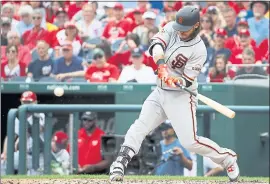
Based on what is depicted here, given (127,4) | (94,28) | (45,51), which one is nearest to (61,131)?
(45,51)

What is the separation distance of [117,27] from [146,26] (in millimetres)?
525

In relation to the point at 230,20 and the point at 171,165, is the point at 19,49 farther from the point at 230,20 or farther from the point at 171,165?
the point at 171,165

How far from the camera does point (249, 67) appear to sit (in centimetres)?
1093

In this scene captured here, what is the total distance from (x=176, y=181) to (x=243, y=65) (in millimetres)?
3918

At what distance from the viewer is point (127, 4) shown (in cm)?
1329

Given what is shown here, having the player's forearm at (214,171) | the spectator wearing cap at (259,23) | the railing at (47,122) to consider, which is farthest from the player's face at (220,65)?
the player's forearm at (214,171)

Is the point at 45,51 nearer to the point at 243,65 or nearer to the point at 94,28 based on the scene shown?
the point at 94,28

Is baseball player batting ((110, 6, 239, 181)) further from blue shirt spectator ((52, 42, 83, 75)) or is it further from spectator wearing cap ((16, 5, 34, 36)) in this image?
spectator wearing cap ((16, 5, 34, 36))

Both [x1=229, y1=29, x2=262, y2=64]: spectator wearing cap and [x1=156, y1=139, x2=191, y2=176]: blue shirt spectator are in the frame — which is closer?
[x1=156, y1=139, x2=191, y2=176]: blue shirt spectator

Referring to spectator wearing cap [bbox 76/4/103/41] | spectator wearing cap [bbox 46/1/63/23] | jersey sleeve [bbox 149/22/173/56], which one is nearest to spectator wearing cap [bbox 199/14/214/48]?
spectator wearing cap [bbox 76/4/103/41]

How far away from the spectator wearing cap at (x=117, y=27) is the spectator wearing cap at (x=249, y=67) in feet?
6.75

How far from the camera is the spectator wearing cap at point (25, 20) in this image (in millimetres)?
12856

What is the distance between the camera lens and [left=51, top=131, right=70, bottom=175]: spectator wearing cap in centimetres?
965

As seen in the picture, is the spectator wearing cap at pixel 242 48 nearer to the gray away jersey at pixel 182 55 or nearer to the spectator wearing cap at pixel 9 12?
the spectator wearing cap at pixel 9 12
